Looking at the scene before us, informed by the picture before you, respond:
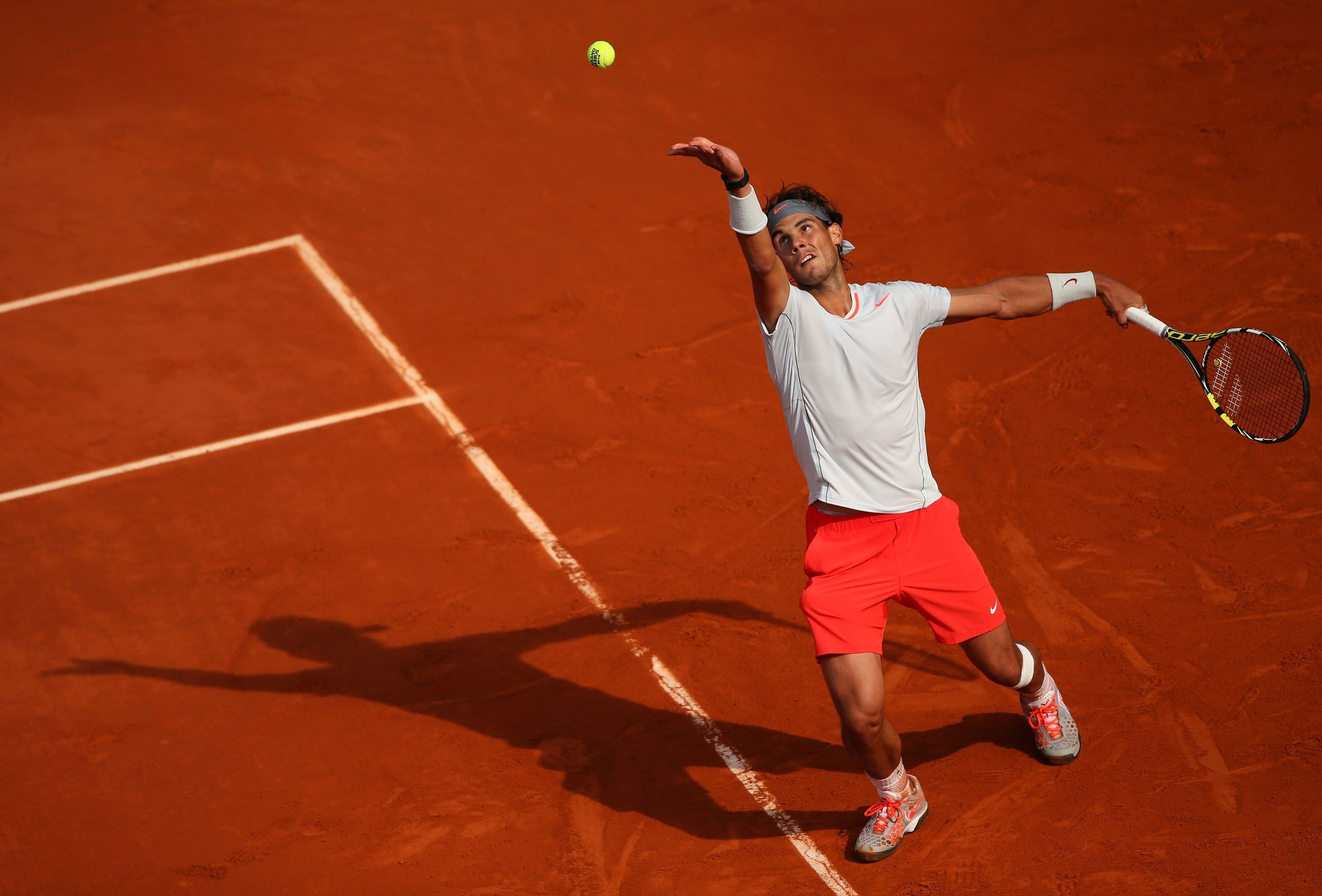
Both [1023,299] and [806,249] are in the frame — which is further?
[1023,299]

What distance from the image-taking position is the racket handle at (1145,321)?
5.16 meters

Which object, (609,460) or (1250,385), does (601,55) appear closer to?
(609,460)

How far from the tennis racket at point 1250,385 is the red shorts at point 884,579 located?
129cm

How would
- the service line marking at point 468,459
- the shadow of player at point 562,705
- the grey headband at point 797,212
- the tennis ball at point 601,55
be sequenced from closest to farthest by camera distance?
1. the grey headband at point 797,212
2. the service line marking at point 468,459
3. the shadow of player at point 562,705
4. the tennis ball at point 601,55

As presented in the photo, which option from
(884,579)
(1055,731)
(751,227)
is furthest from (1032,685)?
(751,227)

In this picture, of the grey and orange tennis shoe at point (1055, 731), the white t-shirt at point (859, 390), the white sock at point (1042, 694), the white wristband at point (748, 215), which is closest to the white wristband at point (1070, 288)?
the white t-shirt at point (859, 390)

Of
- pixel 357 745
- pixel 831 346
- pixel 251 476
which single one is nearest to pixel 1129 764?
pixel 831 346

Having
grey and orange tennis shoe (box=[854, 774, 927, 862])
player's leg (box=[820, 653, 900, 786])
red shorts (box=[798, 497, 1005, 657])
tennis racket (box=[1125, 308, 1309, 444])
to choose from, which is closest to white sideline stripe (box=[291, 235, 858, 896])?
grey and orange tennis shoe (box=[854, 774, 927, 862])

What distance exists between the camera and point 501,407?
888cm

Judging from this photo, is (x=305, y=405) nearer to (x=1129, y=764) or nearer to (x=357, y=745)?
(x=357, y=745)

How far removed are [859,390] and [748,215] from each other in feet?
2.98

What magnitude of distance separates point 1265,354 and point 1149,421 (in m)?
1.79

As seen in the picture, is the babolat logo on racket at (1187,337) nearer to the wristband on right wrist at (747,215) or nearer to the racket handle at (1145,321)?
the racket handle at (1145,321)

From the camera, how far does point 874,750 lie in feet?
17.0
